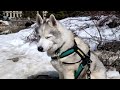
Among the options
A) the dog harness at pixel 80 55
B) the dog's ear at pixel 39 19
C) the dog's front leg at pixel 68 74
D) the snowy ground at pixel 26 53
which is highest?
the dog's ear at pixel 39 19

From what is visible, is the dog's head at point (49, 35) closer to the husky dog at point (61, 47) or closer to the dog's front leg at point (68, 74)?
the husky dog at point (61, 47)

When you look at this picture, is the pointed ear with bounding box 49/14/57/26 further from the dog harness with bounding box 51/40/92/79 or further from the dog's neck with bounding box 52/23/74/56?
the dog harness with bounding box 51/40/92/79

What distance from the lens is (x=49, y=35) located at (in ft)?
17.0

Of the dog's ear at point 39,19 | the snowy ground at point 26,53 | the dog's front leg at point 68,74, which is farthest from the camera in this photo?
the snowy ground at point 26,53

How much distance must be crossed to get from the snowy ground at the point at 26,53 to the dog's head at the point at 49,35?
4.88ft

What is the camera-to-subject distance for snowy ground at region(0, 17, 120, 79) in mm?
6706

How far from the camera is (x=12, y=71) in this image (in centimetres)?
674

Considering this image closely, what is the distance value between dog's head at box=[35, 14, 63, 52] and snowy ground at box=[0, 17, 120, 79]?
149cm

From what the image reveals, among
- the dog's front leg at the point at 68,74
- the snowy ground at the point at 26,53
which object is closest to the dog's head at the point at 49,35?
the dog's front leg at the point at 68,74

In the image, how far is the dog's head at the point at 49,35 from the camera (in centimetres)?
506

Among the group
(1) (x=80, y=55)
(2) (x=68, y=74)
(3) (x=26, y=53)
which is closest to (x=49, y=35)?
(1) (x=80, y=55)

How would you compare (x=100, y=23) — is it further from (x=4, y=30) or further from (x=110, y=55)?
(x=4, y=30)

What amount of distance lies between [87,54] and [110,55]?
229 centimetres
